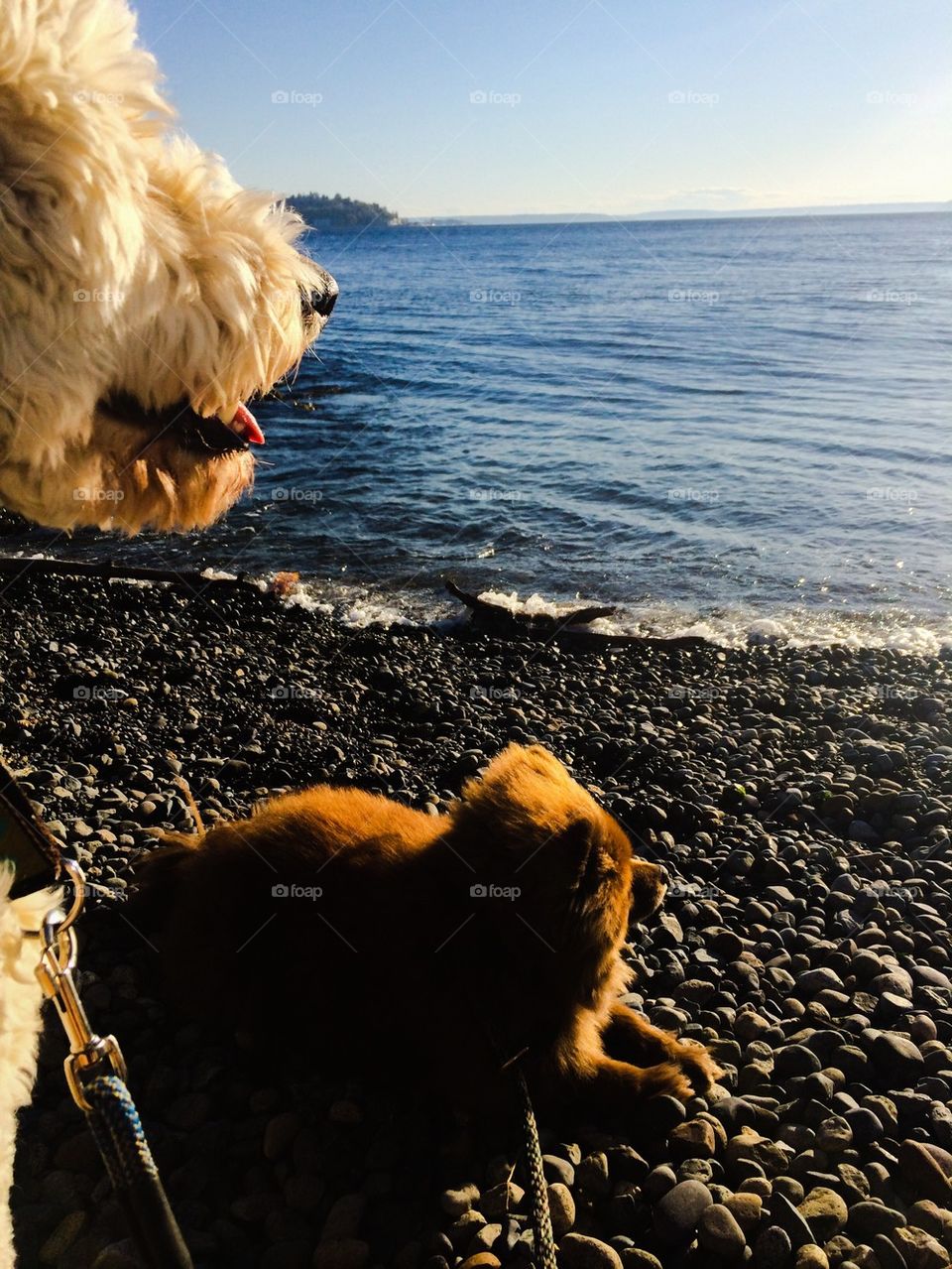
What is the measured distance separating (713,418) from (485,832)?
1728 centimetres

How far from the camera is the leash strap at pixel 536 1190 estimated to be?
7.51ft

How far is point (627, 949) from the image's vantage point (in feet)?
13.6

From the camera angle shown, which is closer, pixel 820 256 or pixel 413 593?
A: pixel 413 593

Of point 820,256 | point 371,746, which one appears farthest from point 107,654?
point 820,256

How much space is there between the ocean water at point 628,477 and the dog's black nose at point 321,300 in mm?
879

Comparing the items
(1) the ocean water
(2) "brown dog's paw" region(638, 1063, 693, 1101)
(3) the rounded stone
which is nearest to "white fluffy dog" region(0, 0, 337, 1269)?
(1) the ocean water

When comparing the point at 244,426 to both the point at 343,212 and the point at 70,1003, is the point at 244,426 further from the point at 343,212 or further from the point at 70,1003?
the point at 343,212

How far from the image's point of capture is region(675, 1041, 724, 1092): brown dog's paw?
11.2 ft

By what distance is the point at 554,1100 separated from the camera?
10.7 feet

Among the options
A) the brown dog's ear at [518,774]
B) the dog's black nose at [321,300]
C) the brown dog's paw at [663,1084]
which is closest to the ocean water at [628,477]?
the dog's black nose at [321,300]

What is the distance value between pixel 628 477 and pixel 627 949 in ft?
38.8

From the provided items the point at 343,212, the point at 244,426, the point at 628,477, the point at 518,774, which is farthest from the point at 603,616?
the point at 343,212

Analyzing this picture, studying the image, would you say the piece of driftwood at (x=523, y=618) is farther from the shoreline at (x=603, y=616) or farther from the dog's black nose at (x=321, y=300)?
the dog's black nose at (x=321, y=300)

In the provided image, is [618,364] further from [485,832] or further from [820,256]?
[820,256]
